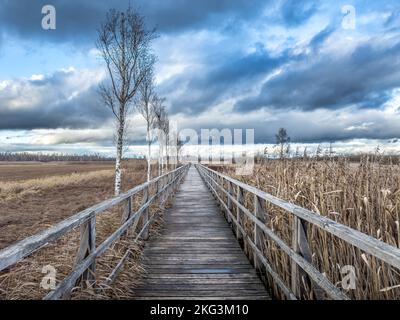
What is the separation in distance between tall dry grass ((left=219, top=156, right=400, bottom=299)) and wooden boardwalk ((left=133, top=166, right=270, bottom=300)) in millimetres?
629

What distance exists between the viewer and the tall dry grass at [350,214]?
9.55 feet

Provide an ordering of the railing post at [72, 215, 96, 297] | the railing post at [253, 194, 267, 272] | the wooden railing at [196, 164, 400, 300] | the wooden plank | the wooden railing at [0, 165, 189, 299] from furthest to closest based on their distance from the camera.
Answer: the railing post at [253, 194, 267, 272]
the railing post at [72, 215, 96, 297]
the wooden railing at [0, 165, 189, 299]
the wooden railing at [196, 164, 400, 300]
the wooden plank

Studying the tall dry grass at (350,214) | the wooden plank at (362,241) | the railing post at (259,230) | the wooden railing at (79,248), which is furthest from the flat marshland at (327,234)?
the wooden plank at (362,241)

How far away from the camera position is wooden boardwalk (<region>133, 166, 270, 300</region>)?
412 centimetres

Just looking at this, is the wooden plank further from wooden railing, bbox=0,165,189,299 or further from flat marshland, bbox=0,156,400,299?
wooden railing, bbox=0,165,189,299

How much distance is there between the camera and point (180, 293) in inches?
161

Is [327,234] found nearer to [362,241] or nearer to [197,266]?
[362,241]

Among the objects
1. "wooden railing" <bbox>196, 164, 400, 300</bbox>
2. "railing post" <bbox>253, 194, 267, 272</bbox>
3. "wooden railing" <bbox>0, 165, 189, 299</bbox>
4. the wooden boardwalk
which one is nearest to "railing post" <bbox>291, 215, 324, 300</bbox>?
"wooden railing" <bbox>196, 164, 400, 300</bbox>

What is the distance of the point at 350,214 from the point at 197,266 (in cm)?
246

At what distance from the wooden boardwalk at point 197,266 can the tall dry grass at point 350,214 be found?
0.63 metres

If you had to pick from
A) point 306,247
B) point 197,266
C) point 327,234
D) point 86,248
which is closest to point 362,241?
point 306,247

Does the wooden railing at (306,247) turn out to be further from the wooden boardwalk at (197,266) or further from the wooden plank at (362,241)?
the wooden boardwalk at (197,266)

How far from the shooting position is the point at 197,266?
515 cm
